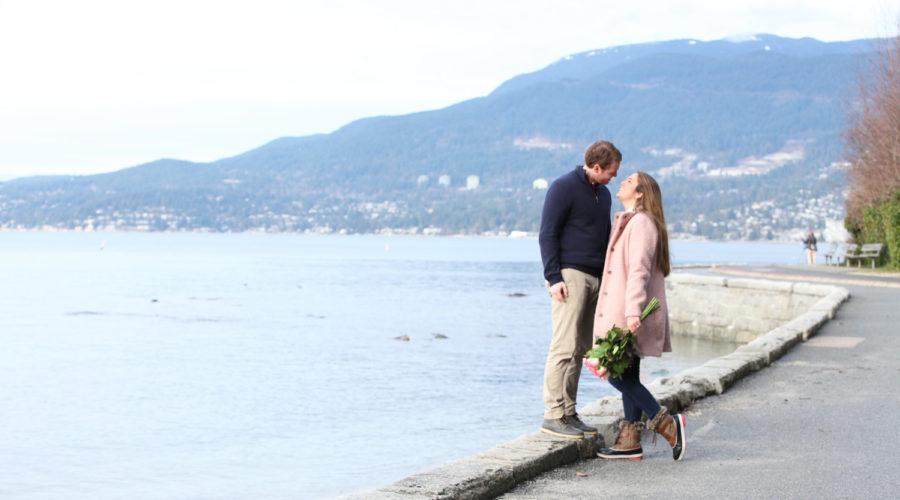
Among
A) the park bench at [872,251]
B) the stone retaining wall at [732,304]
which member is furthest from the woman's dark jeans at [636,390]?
the park bench at [872,251]

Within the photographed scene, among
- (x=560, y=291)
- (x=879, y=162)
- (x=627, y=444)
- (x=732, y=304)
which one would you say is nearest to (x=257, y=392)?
(x=732, y=304)

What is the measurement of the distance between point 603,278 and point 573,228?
37 centimetres

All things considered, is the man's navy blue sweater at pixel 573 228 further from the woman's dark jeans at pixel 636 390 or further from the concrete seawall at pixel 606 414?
the concrete seawall at pixel 606 414

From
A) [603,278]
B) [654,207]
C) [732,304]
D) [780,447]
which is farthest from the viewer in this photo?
[732,304]

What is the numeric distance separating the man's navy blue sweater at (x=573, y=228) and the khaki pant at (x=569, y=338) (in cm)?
9

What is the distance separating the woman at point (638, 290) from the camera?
5.84 meters

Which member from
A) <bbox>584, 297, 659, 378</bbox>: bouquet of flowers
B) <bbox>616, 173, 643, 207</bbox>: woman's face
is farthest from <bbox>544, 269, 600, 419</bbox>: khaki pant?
<bbox>616, 173, 643, 207</bbox>: woman's face

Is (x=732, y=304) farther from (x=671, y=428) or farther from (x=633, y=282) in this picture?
(x=633, y=282)

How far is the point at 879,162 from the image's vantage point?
3428cm

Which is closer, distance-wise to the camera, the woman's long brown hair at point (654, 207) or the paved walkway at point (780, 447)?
the paved walkway at point (780, 447)

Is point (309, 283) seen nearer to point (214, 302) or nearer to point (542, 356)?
point (214, 302)

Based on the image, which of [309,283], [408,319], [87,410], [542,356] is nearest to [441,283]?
[309,283]

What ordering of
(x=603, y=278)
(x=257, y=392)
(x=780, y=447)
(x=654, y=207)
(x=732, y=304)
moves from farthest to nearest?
(x=732, y=304) → (x=257, y=392) → (x=780, y=447) → (x=603, y=278) → (x=654, y=207)

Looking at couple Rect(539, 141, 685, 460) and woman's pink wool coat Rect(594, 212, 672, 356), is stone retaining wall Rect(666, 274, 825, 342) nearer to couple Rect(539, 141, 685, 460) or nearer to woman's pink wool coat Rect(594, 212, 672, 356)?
couple Rect(539, 141, 685, 460)
